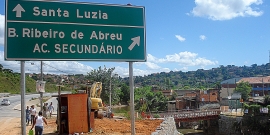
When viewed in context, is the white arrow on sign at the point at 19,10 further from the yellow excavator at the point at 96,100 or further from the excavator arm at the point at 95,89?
the excavator arm at the point at 95,89

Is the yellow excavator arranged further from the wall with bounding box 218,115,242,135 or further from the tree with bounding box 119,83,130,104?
the tree with bounding box 119,83,130,104

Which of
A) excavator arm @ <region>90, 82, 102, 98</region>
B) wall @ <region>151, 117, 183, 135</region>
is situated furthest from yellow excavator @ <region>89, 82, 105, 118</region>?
wall @ <region>151, 117, 183, 135</region>

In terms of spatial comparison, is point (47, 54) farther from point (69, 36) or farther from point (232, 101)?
point (232, 101)

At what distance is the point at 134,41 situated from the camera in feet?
17.1

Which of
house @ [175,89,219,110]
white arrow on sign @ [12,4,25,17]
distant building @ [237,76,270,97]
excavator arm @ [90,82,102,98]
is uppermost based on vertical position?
white arrow on sign @ [12,4,25,17]

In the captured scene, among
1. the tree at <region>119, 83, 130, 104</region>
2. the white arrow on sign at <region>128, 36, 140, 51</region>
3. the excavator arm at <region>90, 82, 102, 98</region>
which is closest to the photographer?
the white arrow on sign at <region>128, 36, 140, 51</region>

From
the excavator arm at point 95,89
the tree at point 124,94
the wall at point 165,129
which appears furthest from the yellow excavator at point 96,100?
the tree at point 124,94

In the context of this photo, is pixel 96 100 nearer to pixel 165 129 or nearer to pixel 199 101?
pixel 165 129

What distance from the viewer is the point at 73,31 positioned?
4.85 metres

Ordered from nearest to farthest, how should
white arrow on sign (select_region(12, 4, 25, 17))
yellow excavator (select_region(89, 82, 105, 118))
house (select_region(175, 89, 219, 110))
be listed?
white arrow on sign (select_region(12, 4, 25, 17)) < yellow excavator (select_region(89, 82, 105, 118)) < house (select_region(175, 89, 219, 110))

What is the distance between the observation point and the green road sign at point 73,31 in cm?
458

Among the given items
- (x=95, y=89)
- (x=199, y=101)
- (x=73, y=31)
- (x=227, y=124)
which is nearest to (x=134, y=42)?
(x=73, y=31)

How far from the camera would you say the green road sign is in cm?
458

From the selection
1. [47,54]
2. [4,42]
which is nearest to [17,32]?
[4,42]
